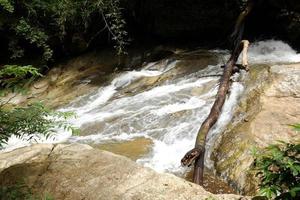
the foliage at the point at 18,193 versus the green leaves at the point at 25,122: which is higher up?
the green leaves at the point at 25,122

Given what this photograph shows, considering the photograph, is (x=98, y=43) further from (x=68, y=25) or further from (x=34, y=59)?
(x=34, y=59)

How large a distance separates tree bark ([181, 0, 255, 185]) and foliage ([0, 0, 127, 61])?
326 cm

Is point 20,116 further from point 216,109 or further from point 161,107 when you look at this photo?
point 161,107

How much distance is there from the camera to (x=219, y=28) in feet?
34.6

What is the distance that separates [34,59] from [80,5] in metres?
2.54

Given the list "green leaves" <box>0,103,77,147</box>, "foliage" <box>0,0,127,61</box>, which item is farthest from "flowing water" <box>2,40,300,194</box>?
"foliage" <box>0,0,127,61</box>

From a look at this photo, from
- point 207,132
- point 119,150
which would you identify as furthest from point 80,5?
point 207,132

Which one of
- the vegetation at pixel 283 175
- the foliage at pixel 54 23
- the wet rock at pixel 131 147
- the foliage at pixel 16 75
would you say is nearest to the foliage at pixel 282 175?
the vegetation at pixel 283 175

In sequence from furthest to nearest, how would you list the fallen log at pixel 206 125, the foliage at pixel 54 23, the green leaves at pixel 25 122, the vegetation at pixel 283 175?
the foliage at pixel 54 23 → the fallen log at pixel 206 125 → the green leaves at pixel 25 122 → the vegetation at pixel 283 175

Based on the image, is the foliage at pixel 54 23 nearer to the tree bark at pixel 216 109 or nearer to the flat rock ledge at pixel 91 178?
the tree bark at pixel 216 109

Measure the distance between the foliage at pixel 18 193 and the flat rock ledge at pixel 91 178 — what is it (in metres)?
0.13

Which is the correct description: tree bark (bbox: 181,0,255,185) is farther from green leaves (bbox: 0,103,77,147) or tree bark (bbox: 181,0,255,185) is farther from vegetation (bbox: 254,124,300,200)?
vegetation (bbox: 254,124,300,200)

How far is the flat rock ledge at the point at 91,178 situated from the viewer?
3389 millimetres

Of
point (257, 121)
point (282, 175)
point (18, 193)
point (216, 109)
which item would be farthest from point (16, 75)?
point (216, 109)
